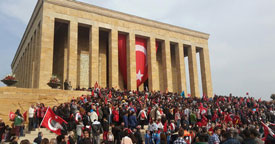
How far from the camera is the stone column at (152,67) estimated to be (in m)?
29.1

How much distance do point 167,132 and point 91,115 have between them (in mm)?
3675

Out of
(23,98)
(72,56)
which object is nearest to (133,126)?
(23,98)

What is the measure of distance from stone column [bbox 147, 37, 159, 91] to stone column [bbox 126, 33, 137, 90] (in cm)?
235

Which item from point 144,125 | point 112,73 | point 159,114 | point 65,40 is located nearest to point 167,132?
point 159,114

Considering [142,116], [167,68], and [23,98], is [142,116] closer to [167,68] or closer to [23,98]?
[23,98]

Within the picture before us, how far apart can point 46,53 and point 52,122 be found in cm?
1666

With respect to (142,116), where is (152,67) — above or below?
above

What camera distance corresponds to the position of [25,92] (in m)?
15.8

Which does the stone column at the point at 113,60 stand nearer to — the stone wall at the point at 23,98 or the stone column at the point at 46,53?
the stone column at the point at 46,53

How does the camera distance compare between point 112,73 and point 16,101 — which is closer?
point 16,101

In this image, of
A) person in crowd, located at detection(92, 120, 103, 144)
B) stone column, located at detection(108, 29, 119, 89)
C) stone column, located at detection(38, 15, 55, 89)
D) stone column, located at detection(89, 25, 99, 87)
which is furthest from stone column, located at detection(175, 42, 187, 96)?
person in crowd, located at detection(92, 120, 103, 144)

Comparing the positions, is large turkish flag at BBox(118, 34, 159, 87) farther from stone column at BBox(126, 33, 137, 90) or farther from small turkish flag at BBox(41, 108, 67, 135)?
small turkish flag at BBox(41, 108, 67, 135)

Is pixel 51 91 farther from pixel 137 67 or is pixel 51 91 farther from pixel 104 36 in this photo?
pixel 104 36

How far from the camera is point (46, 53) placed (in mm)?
23312
